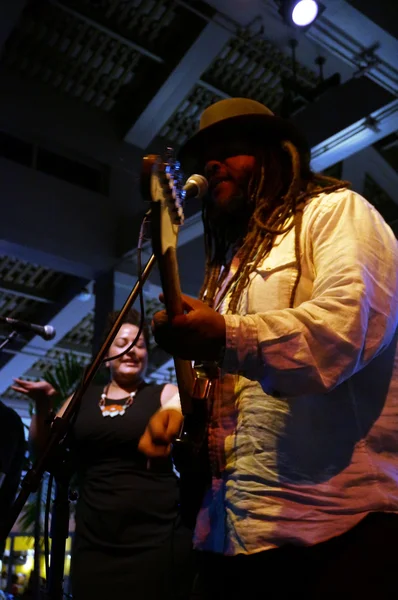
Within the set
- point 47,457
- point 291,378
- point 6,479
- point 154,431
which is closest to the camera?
point 291,378

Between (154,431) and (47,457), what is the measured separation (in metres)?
0.30

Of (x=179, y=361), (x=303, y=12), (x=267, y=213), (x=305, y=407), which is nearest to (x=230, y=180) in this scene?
(x=267, y=213)

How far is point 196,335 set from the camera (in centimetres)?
100

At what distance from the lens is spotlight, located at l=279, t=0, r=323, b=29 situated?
351 cm

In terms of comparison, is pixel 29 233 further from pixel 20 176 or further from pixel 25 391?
pixel 25 391

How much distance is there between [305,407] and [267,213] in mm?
568

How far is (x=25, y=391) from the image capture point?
2.20 metres

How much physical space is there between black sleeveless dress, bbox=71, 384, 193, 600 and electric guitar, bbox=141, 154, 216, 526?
0.91 metres

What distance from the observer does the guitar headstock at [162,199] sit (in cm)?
106

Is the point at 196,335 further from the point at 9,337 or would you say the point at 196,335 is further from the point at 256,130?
the point at 9,337

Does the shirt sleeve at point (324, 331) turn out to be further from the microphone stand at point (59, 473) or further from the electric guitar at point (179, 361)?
the microphone stand at point (59, 473)

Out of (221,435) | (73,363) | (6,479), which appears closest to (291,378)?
(221,435)

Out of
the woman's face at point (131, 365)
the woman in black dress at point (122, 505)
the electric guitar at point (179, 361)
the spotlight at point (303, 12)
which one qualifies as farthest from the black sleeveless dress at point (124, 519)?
the spotlight at point (303, 12)

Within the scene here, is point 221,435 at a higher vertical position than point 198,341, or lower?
lower
